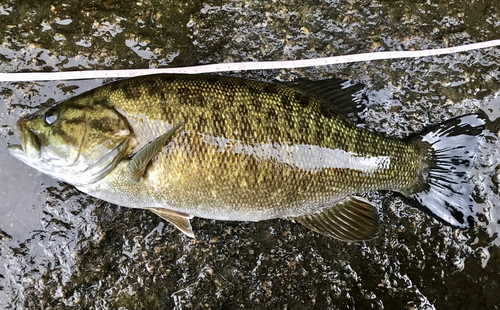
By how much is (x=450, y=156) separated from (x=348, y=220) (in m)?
0.77

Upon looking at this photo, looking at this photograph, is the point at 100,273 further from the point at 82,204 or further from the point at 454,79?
the point at 454,79

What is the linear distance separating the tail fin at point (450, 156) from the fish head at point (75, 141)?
182 centimetres

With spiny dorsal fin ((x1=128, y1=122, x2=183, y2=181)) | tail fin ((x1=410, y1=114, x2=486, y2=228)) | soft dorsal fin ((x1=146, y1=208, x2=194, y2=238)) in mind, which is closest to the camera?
spiny dorsal fin ((x1=128, y1=122, x2=183, y2=181))

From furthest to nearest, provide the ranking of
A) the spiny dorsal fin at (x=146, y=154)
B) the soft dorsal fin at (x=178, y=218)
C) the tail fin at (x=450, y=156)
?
1. the tail fin at (x=450, y=156)
2. the soft dorsal fin at (x=178, y=218)
3. the spiny dorsal fin at (x=146, y=154)

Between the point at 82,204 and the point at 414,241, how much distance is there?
227 centimetres

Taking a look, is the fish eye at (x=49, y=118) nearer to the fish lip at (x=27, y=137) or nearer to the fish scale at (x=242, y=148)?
the fish lip at (x=27, y=137)

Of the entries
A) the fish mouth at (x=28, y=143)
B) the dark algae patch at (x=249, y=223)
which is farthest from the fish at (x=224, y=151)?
the dark algae patch at (x=249, y=223)

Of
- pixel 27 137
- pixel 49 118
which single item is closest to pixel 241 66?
pixel 49 118

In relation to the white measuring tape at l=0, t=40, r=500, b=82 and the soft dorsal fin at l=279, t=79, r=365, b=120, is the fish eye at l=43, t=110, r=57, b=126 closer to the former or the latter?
the white measuring tape at l=0, t=40, r=500, b=82

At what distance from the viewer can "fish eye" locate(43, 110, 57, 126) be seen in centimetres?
175

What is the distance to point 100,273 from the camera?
216 cm

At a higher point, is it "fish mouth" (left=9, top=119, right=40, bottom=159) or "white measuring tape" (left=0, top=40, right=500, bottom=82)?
"white measuring tape" (left=0, top=40, right=500, bottom=82)

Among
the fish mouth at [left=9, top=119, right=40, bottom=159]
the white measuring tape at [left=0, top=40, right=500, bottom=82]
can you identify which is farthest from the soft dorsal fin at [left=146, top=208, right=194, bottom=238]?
the white measuring tape at [left=0, top=40, right=500, bottom=82]

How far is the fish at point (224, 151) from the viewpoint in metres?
1.74
